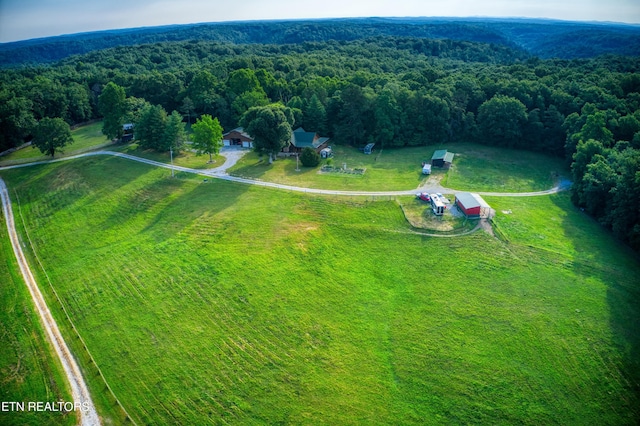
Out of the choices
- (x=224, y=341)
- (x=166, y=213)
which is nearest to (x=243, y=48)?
(x=166, y=213)

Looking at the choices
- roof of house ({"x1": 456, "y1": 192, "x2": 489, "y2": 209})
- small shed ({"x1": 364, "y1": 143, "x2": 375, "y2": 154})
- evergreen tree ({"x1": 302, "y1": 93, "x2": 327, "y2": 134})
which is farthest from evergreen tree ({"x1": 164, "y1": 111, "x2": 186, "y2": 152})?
roof of house ({"x1": 456, "y1": 192, "x2": 489, "y2": 209})

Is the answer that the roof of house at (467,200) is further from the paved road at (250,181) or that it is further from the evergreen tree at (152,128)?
the evergreen tree at (152,128)

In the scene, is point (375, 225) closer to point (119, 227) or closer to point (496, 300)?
point (496, 300)

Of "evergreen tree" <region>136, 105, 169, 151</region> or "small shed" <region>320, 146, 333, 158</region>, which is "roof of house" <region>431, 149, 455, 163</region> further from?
"evergreen tree" <region>136, 105, 169, 151</region>

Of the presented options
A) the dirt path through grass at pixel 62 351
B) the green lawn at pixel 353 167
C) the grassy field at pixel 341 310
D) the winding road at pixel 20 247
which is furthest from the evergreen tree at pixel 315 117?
the dirt path through grass at pixel 62 351

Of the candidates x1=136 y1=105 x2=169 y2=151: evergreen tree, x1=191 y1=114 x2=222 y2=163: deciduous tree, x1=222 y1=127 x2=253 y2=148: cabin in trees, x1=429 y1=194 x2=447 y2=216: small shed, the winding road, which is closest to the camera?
the winding road
